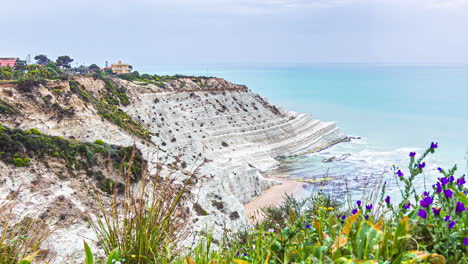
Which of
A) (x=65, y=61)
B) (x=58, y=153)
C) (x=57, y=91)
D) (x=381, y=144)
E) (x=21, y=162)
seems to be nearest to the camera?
(x=21, y=162)

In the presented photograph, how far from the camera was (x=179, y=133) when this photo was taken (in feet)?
112

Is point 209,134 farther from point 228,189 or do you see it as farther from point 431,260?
point 431,260

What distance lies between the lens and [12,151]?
14906 millimetres

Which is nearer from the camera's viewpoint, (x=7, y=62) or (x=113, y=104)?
(x=113, y=104)

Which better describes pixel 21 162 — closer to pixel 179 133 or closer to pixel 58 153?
pixel 58 153

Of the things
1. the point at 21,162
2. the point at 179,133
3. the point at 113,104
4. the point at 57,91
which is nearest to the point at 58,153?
the point at 21,162

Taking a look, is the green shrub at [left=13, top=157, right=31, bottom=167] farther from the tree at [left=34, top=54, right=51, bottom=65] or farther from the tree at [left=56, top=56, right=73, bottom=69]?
the tree at [left=34, top=54, right=51, bottom=65]

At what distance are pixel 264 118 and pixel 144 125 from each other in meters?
20.0

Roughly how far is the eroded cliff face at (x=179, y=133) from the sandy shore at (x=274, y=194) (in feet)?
1.99

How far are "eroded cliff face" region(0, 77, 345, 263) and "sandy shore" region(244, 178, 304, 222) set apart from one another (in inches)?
23.9

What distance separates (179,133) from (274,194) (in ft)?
38.2

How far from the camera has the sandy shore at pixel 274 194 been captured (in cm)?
2515

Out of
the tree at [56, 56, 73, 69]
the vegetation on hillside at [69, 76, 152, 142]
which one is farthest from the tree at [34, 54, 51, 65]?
the vegetation on hillside at [69, 76, 152, 142]

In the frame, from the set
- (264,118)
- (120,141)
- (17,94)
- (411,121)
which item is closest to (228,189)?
(120,141)
